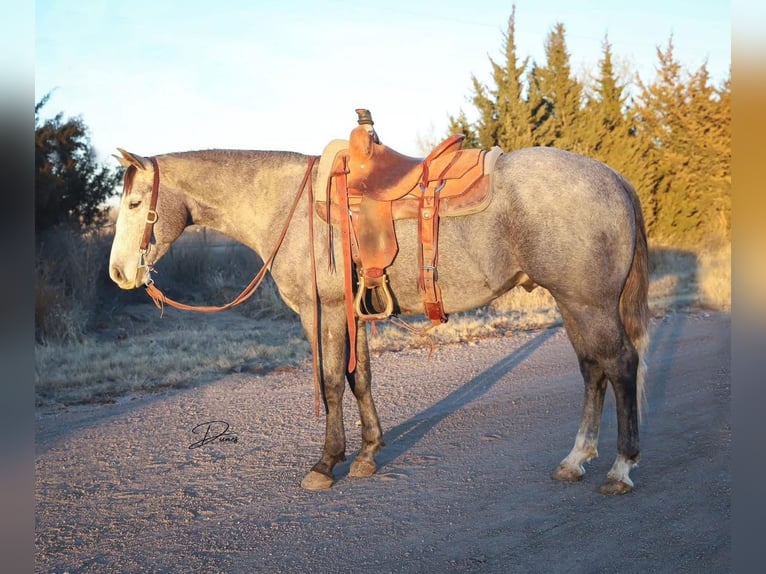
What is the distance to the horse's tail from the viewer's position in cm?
434

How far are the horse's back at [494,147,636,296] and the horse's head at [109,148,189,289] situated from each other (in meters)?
2.28

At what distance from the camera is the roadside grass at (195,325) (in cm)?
767

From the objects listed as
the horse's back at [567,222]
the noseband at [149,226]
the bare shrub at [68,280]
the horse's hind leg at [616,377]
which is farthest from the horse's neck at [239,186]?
the bare shrub at [68,280]

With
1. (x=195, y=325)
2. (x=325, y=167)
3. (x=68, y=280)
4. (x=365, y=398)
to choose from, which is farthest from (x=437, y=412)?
(x=68, y=280)

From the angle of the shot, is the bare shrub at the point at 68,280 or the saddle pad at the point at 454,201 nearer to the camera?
the saddle pad at the point at 454,201

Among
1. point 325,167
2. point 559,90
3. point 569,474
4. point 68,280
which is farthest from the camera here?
point 559,90

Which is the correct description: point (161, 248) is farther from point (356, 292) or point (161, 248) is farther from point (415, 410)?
point (415, 410)

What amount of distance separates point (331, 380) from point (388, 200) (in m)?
1.27

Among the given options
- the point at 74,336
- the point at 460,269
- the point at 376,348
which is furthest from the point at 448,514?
the point at 74,336

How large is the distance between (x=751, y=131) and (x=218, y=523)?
3.40 m

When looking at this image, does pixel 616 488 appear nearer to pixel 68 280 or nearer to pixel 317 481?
pixel 317 481

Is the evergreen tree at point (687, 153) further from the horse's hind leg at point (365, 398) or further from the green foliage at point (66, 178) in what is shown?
the horse's hind leg at point (365, 398)

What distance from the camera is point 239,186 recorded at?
460 centimetres

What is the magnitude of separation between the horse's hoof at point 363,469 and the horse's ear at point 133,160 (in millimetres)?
2477
